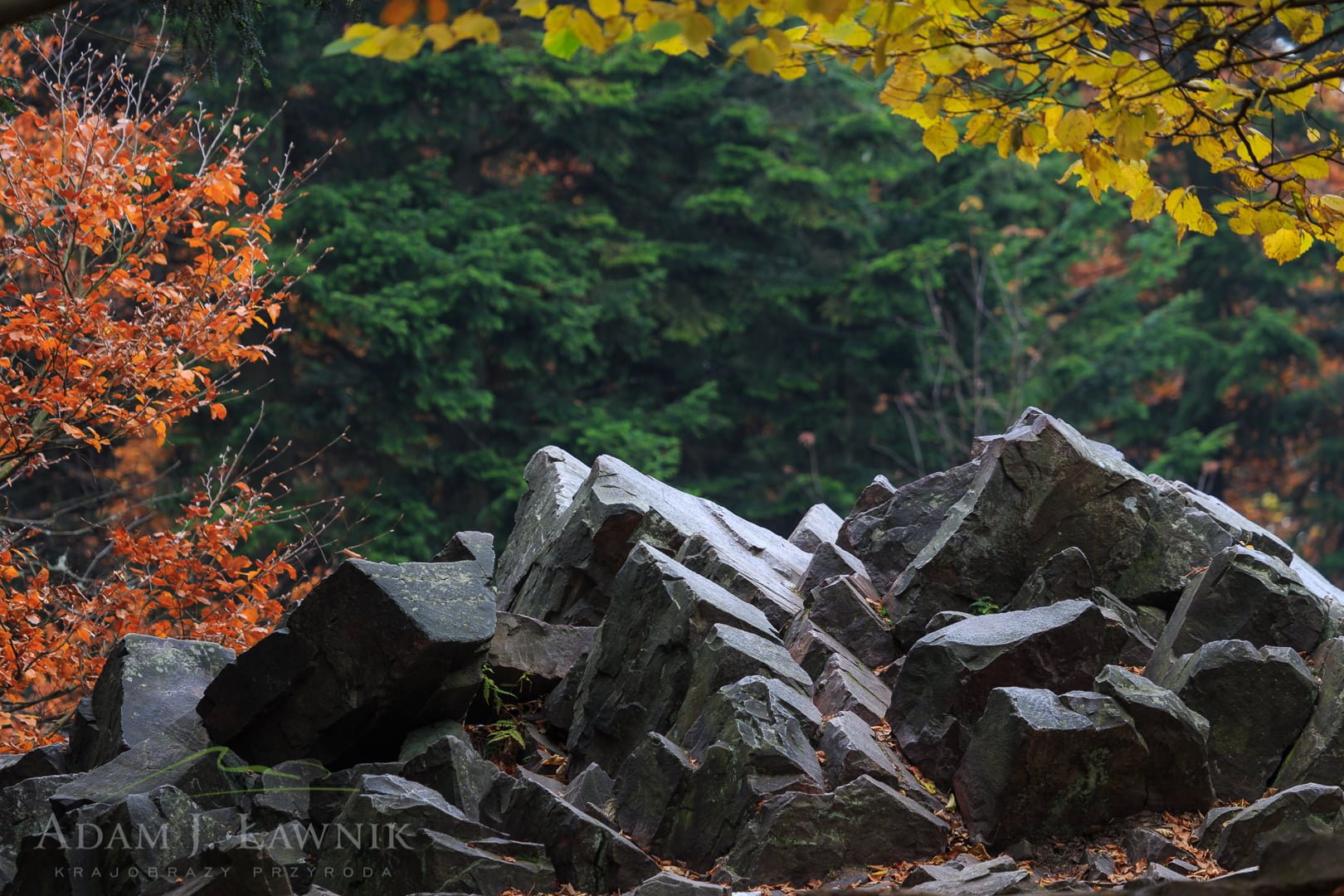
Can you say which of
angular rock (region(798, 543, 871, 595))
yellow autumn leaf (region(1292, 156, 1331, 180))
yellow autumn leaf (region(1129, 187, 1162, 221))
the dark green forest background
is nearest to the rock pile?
angular rock (region(798, 543, 871, 595))

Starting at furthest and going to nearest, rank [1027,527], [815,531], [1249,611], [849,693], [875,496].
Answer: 1. [815,531]
2. [875,496]
3. [1027,527]
4. [1249,611]
5. [849,693]

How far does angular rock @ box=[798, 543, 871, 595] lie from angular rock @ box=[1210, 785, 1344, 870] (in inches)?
144

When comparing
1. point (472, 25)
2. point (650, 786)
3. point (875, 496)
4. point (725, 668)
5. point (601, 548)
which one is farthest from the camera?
point (875, 496)

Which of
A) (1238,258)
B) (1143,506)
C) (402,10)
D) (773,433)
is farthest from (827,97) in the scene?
(402,10)

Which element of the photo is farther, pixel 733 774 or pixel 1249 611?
pixel 1249 611

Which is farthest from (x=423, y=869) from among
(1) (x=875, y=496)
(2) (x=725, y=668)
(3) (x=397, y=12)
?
(1) (x=875, y=496)

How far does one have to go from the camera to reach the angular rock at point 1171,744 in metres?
6.59

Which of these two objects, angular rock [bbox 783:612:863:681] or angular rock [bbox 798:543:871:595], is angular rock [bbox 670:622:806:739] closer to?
angular rock [bbox 783:612:863:681]

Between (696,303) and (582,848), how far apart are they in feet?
65.4

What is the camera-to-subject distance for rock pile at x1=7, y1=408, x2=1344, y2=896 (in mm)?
6203

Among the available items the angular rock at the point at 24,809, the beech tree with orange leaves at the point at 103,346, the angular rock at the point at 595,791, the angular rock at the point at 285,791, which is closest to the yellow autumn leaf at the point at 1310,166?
the angular rock at the point at 595,791

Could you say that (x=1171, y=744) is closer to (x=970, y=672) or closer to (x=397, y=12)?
(x=970, y=672)

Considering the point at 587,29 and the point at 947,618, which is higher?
the point at 587,29

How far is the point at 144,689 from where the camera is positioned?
7.91 m
